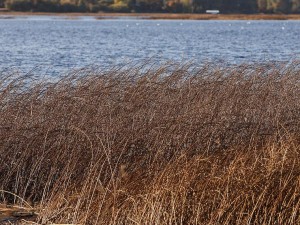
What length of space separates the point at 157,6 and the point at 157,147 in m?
118

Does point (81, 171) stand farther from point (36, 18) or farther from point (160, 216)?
point (36, 18)

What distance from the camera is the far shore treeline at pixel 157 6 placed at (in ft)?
395

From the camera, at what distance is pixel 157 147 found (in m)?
A: 10.9

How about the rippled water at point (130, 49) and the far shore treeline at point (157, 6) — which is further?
the far shore treeline at point (157, 6)

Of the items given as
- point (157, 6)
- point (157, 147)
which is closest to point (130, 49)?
point (157, 147)

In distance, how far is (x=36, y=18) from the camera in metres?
156

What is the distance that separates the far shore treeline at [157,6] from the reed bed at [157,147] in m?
106

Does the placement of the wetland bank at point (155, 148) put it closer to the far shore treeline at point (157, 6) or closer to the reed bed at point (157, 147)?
the reed bed at point (157, 147)

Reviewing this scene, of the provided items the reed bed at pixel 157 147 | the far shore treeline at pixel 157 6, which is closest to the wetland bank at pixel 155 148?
the reed bed at pixel 157 147

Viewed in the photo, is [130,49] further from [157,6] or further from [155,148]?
[157,6]

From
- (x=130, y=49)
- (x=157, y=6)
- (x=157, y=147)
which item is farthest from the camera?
(x=157, y=6)


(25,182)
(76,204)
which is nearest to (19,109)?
(25,182)

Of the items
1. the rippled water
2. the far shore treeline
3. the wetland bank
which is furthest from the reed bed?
the far shore treeline

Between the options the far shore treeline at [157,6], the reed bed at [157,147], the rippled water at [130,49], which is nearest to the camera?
the reed bed at [157,147]
